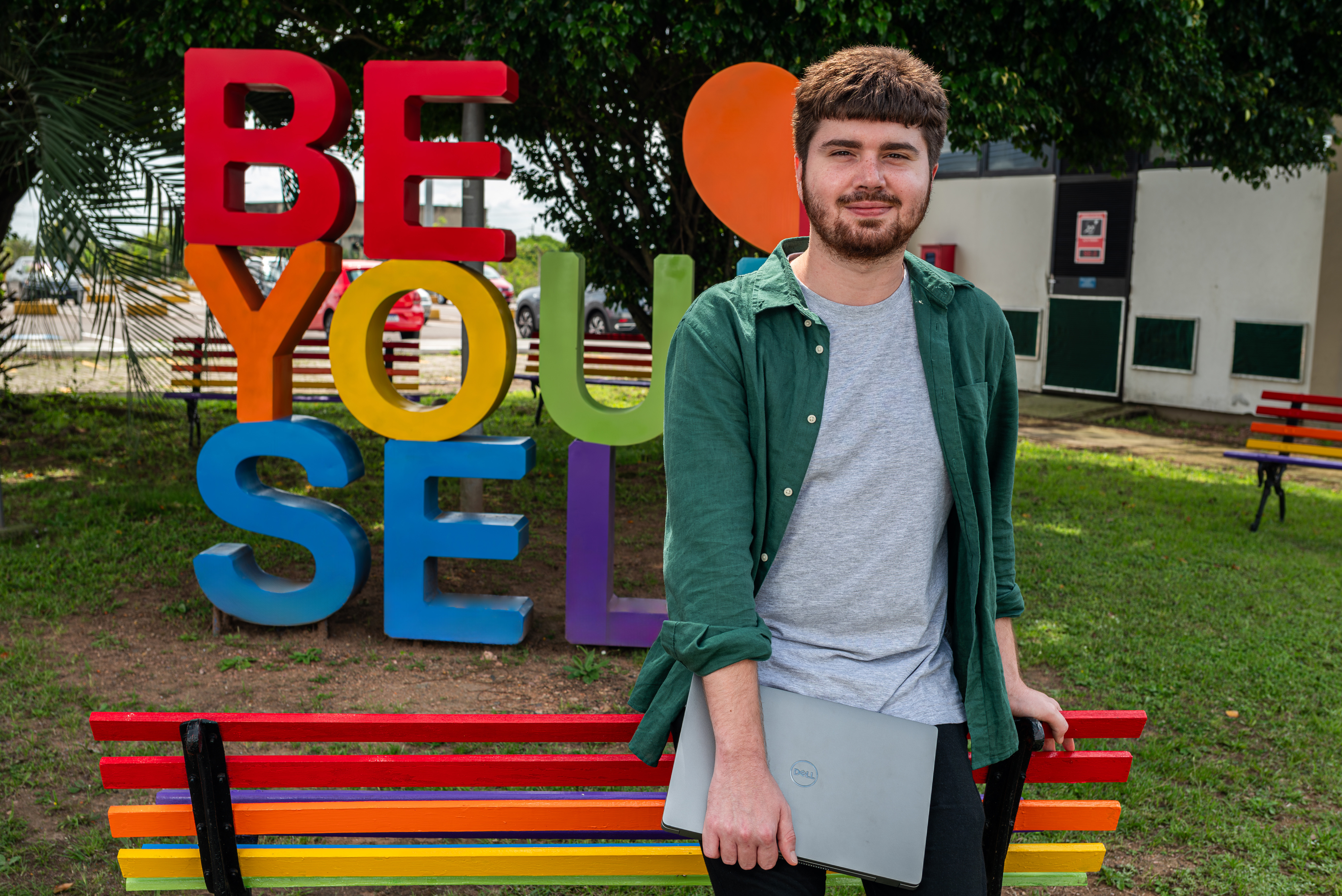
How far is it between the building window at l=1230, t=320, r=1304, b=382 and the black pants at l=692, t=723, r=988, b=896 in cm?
1276

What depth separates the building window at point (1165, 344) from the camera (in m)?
14.0

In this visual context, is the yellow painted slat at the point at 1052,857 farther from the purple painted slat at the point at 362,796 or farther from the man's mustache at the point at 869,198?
the man's mustache at the point at 869,198

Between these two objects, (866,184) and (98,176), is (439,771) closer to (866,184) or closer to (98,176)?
(866,184)

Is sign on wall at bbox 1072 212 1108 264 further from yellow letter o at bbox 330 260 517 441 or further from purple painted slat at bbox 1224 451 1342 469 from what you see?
yellow letter o at bbox 330 260 517 441

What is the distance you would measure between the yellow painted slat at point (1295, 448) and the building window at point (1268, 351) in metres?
4.62

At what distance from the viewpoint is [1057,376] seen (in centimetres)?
1561

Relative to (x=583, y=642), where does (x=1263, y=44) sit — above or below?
above

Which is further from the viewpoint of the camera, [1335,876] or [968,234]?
[968,234]

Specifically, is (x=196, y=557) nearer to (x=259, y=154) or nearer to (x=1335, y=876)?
(x=259, y=154)

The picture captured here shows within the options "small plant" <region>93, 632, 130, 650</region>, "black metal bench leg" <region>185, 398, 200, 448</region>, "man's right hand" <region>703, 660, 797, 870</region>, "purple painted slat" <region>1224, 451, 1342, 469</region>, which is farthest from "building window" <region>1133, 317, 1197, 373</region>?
"man's right hand" <region>703, 660, 797, 870</region>

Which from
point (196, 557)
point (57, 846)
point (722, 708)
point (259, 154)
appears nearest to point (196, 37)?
point (259, 154)

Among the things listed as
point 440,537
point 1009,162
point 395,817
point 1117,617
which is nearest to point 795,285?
point 395,817

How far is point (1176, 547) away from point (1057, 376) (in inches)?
321

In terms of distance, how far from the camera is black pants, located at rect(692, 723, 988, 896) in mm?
1800
